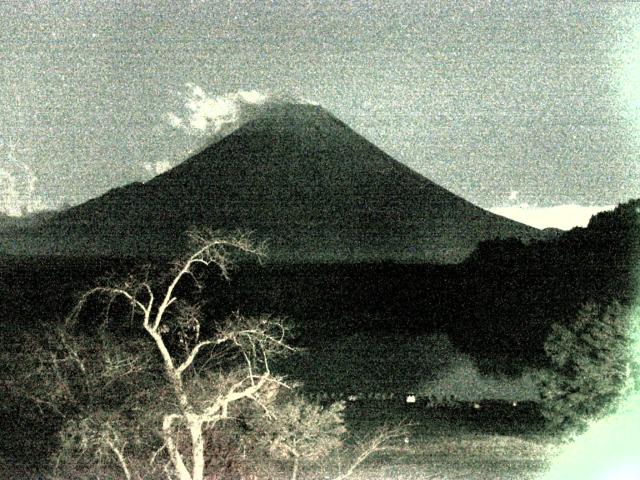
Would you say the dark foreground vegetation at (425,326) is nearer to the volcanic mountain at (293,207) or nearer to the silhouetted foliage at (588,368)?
the silhouetted foliage at (588,368)

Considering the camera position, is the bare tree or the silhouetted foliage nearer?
the bare tree

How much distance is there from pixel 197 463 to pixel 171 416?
0.50 m

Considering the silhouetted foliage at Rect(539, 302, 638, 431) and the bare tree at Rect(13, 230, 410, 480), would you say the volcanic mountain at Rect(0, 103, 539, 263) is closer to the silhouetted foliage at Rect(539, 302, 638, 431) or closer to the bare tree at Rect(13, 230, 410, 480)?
the silhouetted foliage at Rect(539, 302, 638, 431)

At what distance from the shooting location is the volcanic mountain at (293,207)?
7125 cm

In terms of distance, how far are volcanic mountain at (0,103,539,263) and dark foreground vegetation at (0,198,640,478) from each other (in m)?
19.8

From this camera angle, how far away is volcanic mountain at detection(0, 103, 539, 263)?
71.2m

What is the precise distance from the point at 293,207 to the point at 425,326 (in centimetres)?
4408

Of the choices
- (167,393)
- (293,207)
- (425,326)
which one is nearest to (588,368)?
(167,393)

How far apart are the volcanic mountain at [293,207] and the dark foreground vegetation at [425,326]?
19.8 metres

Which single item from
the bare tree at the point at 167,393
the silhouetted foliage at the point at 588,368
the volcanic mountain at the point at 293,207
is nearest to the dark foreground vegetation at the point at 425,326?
the silhouetted foliage at the point at 588,368

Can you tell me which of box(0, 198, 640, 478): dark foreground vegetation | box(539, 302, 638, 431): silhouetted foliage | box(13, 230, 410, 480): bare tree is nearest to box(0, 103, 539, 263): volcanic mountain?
box(0, 198, 640, 478): dark foreground vegetation

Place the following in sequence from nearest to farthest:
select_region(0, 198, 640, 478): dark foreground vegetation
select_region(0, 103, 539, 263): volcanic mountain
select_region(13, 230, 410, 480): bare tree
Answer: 1. select_region(13, 230, 410, 480): bare tree
2. select_region(0, 198, 640, 478): dark foreground vegetation
3. select_region(0, 103, 539, 263): volcanic mountain

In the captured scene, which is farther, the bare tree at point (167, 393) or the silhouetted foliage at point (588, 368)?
the silhouetted foliage at point (588, 368)

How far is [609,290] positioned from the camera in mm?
15758
